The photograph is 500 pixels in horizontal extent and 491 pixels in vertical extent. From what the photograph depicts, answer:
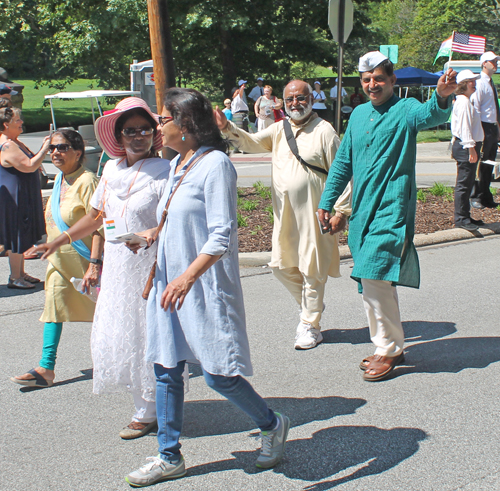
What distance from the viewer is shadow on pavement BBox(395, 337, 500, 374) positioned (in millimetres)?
4660

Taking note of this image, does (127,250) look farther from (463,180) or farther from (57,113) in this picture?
(57,113)

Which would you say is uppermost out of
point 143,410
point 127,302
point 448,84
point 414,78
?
point 414,78

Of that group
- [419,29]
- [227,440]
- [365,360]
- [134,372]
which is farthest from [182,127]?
[419,29]

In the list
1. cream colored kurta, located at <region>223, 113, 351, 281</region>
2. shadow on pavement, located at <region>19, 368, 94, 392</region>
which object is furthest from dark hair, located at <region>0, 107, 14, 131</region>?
shadow on pavement, located at <region>19, 368, 94, 392</region>

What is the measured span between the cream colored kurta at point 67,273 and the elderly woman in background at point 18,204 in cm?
224

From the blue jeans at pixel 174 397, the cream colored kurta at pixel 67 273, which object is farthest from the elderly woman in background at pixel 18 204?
the blue jeans at pixel 174 397

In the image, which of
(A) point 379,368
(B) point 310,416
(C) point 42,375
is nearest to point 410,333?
(A) point 379,368

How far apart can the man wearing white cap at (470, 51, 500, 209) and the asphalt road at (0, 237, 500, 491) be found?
14.2 ft

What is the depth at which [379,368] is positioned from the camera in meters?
4.45

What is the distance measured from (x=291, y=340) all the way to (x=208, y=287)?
2.35 metres

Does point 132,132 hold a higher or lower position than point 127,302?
higher

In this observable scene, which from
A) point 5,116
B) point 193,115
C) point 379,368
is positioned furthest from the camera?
point 5,116

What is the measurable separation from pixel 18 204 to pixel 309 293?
3366 mm

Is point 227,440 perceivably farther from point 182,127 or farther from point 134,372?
point 182,127
